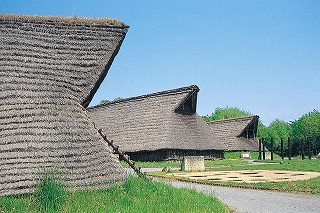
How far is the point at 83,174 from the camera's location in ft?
29.5

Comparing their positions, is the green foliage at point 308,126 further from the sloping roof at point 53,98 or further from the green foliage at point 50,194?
the green foliage at point 50,194

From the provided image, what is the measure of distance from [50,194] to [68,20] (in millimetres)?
5561

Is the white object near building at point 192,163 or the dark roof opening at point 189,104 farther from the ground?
the dark roof opening at point 189,104

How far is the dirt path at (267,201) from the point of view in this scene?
9445mm

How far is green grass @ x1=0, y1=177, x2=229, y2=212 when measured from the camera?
7.55 meters

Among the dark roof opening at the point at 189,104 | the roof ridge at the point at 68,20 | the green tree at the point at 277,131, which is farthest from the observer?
the green tree at the point at 277,131

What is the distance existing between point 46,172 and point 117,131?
87.3 ft

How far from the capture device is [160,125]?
105 feet

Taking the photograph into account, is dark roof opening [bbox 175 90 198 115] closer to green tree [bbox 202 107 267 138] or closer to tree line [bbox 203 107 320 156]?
tree line [bbox 203 107 320 156]

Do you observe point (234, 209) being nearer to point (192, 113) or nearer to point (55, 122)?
point (55, 122)

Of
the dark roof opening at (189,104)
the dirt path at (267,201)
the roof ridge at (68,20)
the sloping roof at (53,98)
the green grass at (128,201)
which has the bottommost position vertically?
the dirt path at (267,201)

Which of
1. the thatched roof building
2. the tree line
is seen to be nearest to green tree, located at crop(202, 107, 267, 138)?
the tree line

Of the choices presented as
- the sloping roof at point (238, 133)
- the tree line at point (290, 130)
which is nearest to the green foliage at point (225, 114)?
the tree line at point (290, 130)

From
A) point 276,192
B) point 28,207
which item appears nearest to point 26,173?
point 28,207
